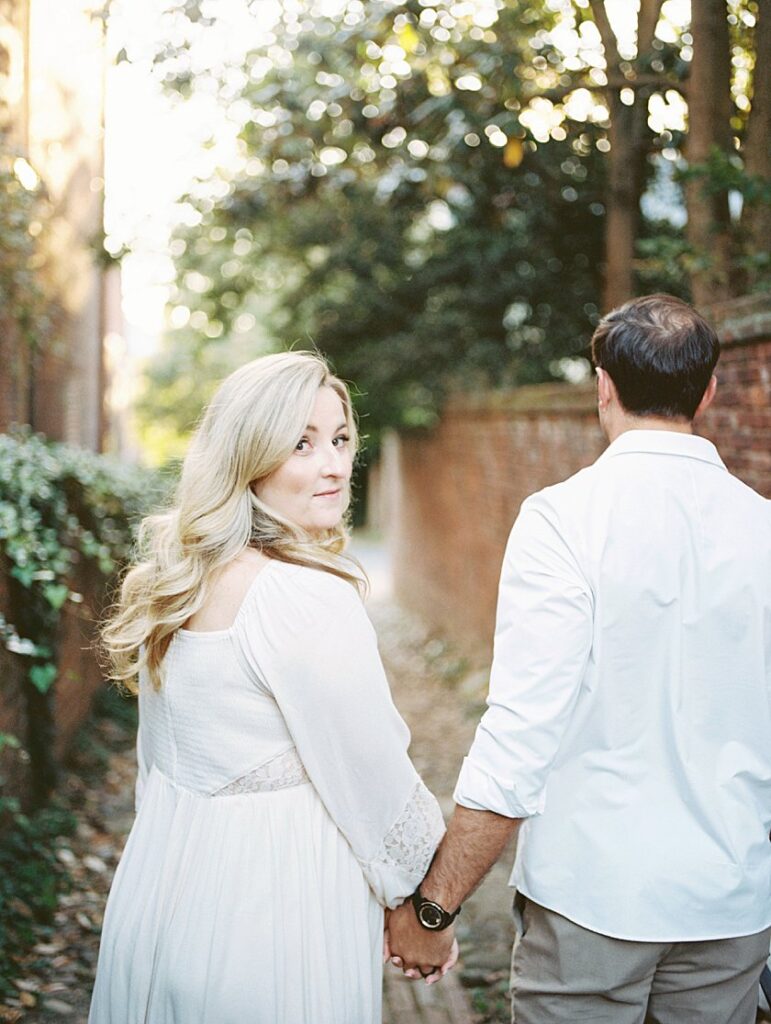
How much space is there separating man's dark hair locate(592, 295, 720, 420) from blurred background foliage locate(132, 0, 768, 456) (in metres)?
3.27

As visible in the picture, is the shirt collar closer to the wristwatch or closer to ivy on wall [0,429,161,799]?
the wristwatch

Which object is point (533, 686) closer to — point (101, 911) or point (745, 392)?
point (745, 392)

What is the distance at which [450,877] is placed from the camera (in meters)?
2.19

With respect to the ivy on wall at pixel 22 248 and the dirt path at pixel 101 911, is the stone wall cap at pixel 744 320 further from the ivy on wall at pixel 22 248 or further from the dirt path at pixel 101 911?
the ivy on wall at pixel 22 248

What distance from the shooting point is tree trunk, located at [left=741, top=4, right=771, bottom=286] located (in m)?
5.13

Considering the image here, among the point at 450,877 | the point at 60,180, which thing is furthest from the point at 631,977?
the point at 60,180

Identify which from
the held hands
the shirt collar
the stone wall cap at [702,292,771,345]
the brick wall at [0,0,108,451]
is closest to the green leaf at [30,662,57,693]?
the held hands

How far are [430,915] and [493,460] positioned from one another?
761 centimetres

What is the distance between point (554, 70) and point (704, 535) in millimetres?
5924

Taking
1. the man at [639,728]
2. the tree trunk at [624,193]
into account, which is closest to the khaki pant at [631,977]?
the man at [639,728]

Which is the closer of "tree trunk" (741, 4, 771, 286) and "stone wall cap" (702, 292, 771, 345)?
"stone wall cap" (702, 292, 771, 345)

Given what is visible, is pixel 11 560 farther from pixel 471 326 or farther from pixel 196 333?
pixel 196 333

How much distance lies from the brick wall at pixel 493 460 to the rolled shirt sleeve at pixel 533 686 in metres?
2.09

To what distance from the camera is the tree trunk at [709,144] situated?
553cm
